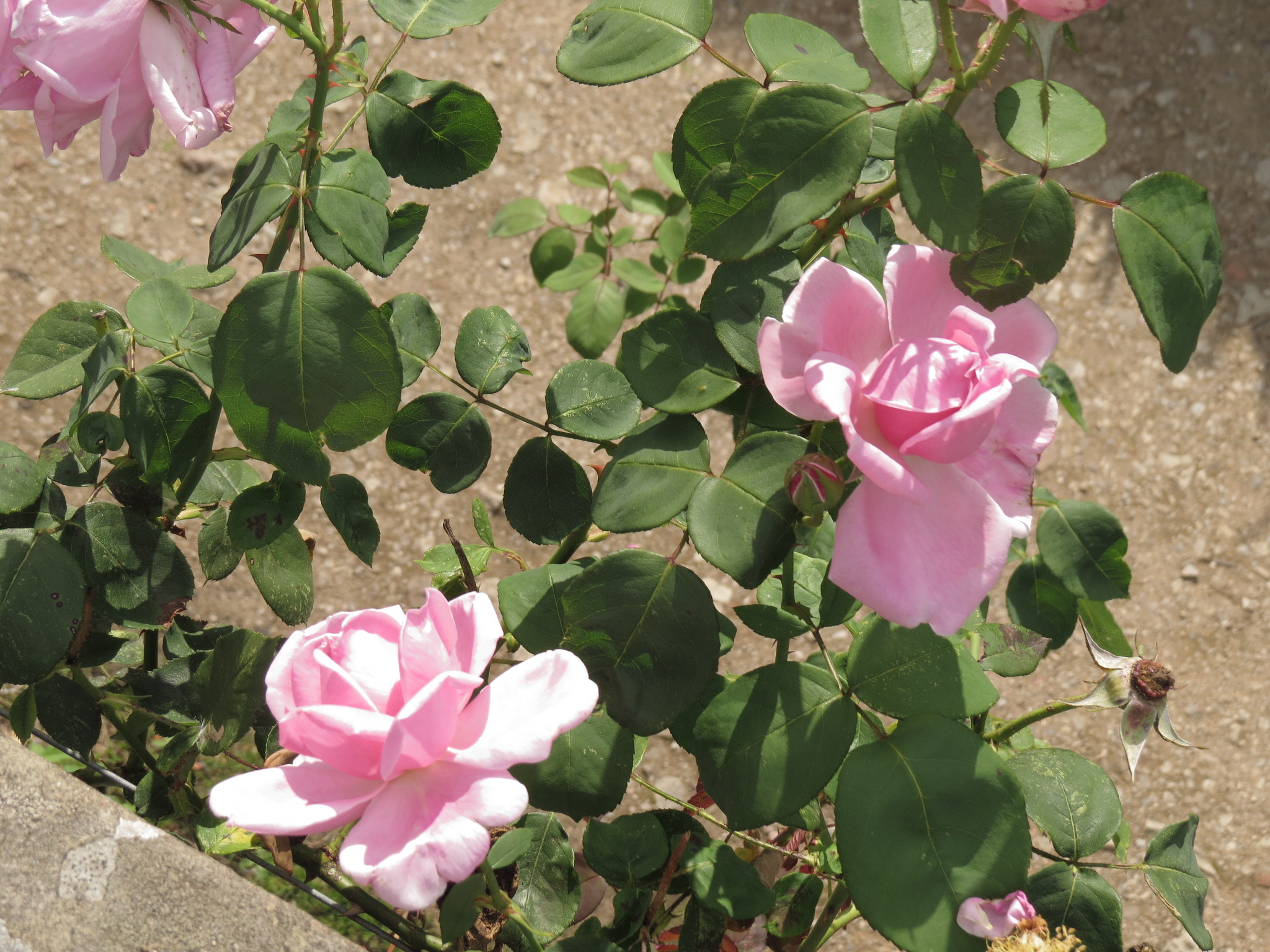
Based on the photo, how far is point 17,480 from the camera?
885 mm

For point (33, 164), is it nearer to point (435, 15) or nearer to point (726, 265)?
point (435, 15)

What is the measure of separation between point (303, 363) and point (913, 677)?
490 millimetres

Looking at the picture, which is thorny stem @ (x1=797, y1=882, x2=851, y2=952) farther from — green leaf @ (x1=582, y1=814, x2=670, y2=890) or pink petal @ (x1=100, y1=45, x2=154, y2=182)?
pink petal @ (x1=100, y1=45, x2=154, y2=182)

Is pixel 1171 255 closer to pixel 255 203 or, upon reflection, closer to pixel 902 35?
pixel 902 35

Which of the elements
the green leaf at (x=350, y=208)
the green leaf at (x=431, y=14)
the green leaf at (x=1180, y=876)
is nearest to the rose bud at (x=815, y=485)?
the green leaf at (x=350, y=208)

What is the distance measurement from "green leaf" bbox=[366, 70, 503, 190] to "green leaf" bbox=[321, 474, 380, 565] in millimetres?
306

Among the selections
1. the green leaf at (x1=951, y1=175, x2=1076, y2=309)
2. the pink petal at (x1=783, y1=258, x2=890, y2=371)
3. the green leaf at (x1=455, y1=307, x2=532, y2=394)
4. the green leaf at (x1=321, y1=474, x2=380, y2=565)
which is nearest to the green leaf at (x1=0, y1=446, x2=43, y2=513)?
the green leaf at (x1=321, y1=474, x2=380, y2=565)

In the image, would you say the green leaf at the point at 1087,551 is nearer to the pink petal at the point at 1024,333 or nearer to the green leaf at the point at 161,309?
the pink petal at the point at 1024,333

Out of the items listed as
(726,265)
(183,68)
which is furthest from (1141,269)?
(183,68)

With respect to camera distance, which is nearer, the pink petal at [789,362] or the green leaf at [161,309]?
the pink petal at [789,362]

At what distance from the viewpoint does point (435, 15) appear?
77 cm

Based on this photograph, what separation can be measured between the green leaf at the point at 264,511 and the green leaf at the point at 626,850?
386mm

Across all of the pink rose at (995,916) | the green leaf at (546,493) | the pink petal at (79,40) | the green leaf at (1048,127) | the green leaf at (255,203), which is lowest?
the pink rose at (995,916)

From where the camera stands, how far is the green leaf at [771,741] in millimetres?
682
